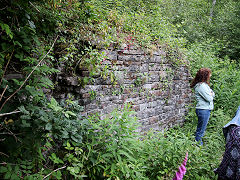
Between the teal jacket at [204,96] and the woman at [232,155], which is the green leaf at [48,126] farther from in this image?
the teal jacket at [204,96]

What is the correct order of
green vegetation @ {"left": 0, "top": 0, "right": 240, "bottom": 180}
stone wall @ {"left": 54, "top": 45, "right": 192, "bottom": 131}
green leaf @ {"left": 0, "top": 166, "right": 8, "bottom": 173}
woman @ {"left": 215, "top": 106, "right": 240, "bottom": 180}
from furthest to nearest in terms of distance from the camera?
stone wall @ {"left": 54, "top": 45, "right": 192, "bottom": 131} < woman @ {"left": 215, "top": 106, "right": 240, "bottom": 180} < green vegetation @ {"left": 0, "top": 0, "right": 240, "bottom": 180} < green leaf @ {"left": 0, "top": 166, "right": 8, "bottom": 173}

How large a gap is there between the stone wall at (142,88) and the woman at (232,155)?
6.42ft

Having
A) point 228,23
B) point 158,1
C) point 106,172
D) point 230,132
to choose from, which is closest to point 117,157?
point 106,172

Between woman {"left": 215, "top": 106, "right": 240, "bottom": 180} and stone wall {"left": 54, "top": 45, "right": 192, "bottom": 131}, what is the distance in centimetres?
196

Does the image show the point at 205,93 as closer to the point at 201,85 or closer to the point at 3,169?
the point at 201,85

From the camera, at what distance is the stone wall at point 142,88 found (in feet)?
10.8

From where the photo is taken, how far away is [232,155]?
2.78 m

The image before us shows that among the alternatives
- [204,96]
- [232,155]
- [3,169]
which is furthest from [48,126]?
[204,96]

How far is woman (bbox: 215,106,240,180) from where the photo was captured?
8.94ft

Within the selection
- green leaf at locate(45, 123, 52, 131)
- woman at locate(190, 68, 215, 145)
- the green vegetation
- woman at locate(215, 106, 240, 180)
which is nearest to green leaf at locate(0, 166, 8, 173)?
the green vegetation

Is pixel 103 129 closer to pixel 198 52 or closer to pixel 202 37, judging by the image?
pixel 198 52

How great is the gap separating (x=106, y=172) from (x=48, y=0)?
255 centimetres

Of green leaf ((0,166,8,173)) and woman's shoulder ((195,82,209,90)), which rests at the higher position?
woman's shoulder ((195,82,209,90))

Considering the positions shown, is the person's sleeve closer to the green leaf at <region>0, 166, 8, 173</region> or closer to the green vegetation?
the green vegetation
